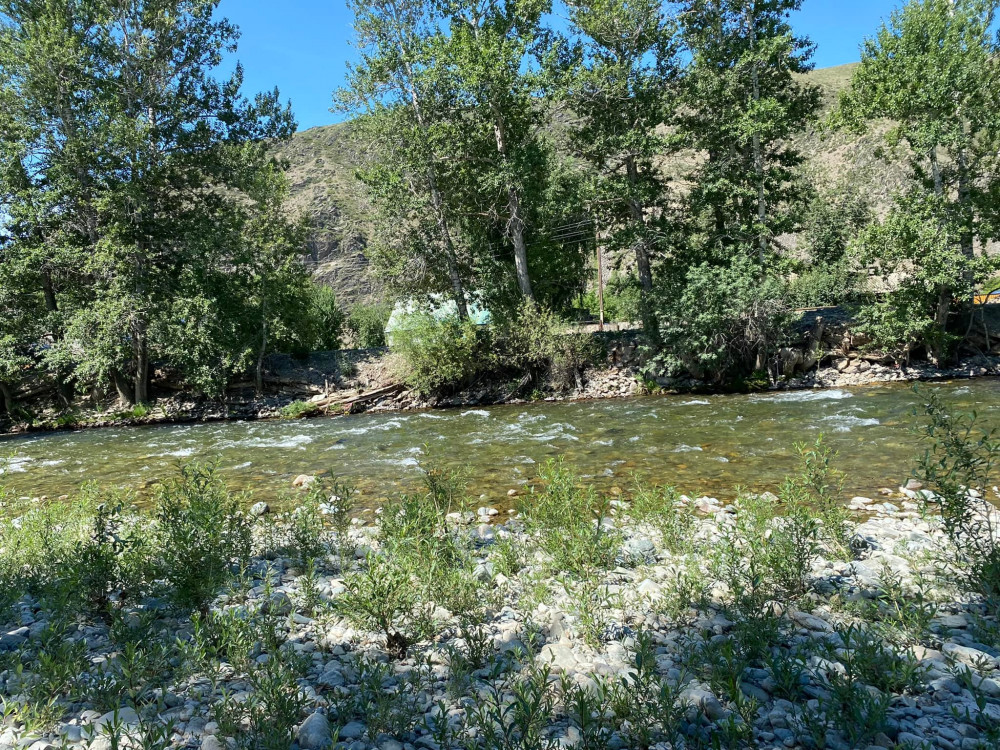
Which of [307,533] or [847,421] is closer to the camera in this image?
[307,533]

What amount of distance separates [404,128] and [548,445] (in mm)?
16182

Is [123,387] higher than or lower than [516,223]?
lower

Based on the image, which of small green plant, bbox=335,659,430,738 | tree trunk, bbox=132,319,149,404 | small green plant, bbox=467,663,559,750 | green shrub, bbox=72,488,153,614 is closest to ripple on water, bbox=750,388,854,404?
small green plant, bbox=467,663,559,750

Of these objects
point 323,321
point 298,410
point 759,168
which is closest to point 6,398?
point 298,410

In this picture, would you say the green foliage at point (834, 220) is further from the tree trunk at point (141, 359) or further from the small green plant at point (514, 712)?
the small green plant at point (514, 712)

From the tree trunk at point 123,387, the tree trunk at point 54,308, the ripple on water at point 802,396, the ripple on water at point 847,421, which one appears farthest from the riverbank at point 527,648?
the tree trunk at point 54,308

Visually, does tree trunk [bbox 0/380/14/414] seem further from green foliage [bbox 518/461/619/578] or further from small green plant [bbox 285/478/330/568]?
green foliage [bbox 518/461/619/578]

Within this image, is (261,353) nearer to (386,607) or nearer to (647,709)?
(386,607)

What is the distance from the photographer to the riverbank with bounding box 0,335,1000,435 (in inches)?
850

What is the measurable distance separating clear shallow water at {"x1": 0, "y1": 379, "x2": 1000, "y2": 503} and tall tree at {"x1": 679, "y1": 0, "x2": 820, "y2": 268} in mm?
6697

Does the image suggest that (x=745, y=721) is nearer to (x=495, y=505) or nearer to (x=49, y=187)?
(x=495, y=505)

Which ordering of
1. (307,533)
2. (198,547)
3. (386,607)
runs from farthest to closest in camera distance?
(307,533) → (198,547) → (386,607)

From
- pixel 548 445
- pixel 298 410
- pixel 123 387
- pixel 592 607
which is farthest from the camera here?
pixel 123 387

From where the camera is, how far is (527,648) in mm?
4180
